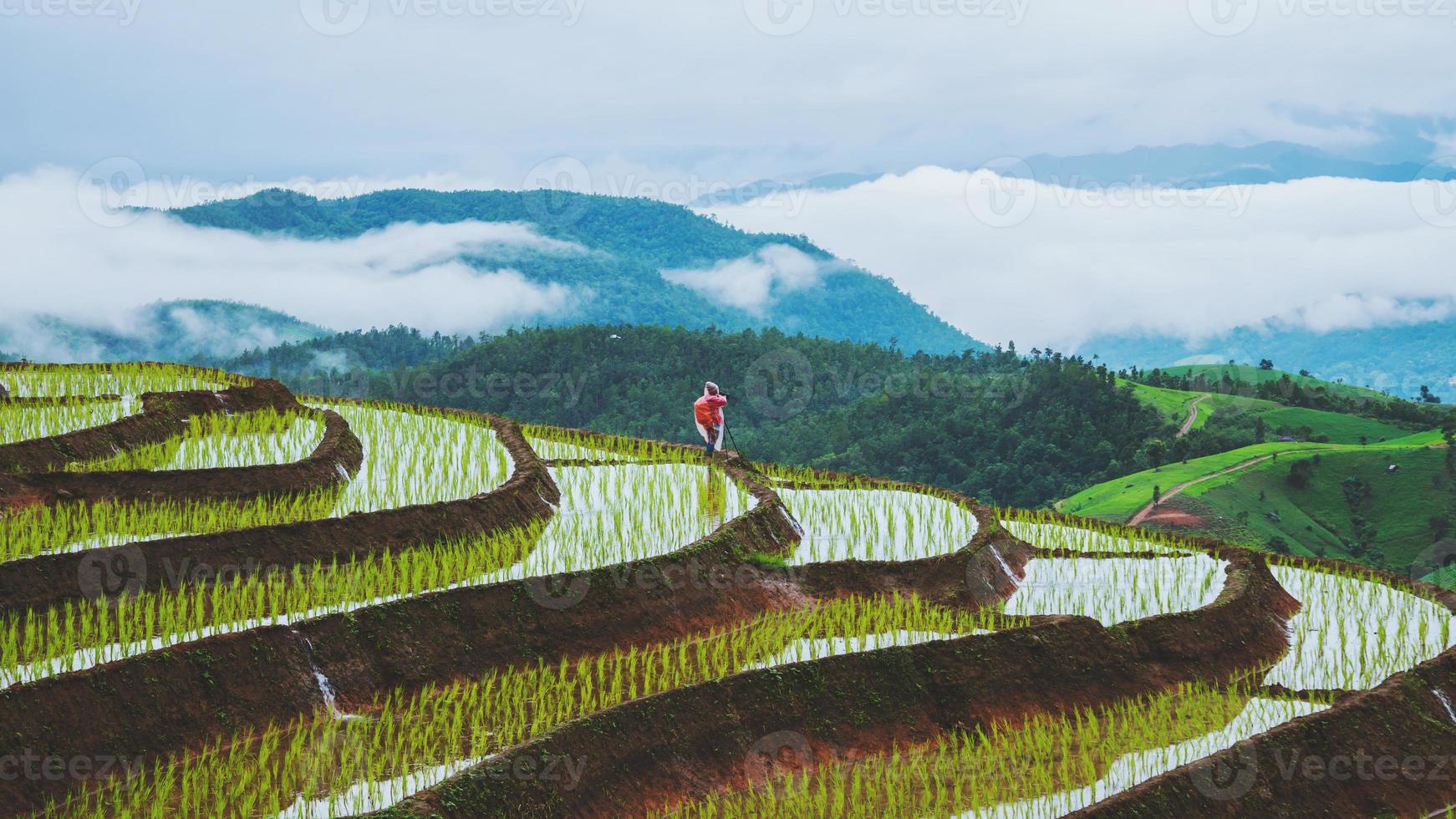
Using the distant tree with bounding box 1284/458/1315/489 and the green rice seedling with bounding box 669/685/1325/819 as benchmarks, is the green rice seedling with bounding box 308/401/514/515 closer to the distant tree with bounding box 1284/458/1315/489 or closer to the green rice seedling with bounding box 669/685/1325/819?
the green rice seedling with bounding box 669/685/1325/819

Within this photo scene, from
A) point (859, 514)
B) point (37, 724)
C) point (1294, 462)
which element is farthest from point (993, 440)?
point (37, 724)

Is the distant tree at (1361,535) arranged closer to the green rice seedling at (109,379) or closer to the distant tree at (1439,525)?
the distant tree at (1439,525)

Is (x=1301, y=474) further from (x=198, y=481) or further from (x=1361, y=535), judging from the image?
(x=198, y=481)

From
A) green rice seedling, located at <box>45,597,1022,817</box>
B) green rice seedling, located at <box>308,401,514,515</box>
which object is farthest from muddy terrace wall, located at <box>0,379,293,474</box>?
green rice seedling, located at <box>45,597,1022,817</box>

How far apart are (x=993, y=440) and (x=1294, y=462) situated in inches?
520

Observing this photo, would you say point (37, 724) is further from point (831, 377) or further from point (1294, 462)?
point (831, 377)

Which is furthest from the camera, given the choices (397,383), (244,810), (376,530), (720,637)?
(397,383)

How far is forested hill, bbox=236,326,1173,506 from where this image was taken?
63.2 m

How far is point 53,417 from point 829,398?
218 ft

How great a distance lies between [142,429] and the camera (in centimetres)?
1547

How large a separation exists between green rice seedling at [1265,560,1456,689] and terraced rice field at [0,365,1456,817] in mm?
55

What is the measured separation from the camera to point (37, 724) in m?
7.86

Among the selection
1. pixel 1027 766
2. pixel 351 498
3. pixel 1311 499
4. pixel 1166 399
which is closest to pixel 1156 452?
pixel 1311 499

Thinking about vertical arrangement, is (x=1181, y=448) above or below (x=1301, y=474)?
above
